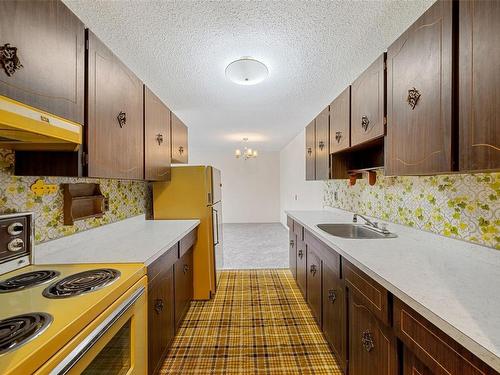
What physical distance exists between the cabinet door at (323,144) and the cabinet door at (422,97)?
1.01 m

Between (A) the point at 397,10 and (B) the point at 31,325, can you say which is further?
(A) the point at 397,10

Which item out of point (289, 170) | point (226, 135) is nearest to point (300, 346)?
point (226, 135)

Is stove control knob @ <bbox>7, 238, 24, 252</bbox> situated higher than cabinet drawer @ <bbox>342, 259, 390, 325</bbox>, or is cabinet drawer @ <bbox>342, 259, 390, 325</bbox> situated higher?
stove control knob @ <bbox>7, 238, 24, 252</bbox>

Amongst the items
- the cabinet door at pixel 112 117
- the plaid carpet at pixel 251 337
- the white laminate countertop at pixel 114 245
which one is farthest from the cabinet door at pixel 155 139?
the plaid carpet at pixel 251 337

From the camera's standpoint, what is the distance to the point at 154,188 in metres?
2.73

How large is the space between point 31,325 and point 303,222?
2.12 metres

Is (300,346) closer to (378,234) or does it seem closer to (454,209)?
(378,234)

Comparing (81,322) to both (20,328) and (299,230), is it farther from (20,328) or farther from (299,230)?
(299,230)

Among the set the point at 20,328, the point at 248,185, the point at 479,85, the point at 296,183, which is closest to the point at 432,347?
the point at 479,85

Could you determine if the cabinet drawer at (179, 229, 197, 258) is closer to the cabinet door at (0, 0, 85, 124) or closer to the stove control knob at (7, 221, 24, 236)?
the stove control knob at (7, 221, 24, 236)

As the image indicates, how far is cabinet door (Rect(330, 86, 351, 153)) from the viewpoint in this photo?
6.61 ft

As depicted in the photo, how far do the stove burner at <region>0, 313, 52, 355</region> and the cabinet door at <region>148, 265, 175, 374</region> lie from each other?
0.68m

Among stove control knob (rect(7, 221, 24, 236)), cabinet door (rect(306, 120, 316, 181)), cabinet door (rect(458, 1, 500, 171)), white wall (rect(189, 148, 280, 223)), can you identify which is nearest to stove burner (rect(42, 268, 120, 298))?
stove control knob (rect(7, 221, 24, 236))

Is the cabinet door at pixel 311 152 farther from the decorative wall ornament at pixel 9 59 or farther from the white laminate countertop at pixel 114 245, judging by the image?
the decorative wall ornament at pixel 9 59
